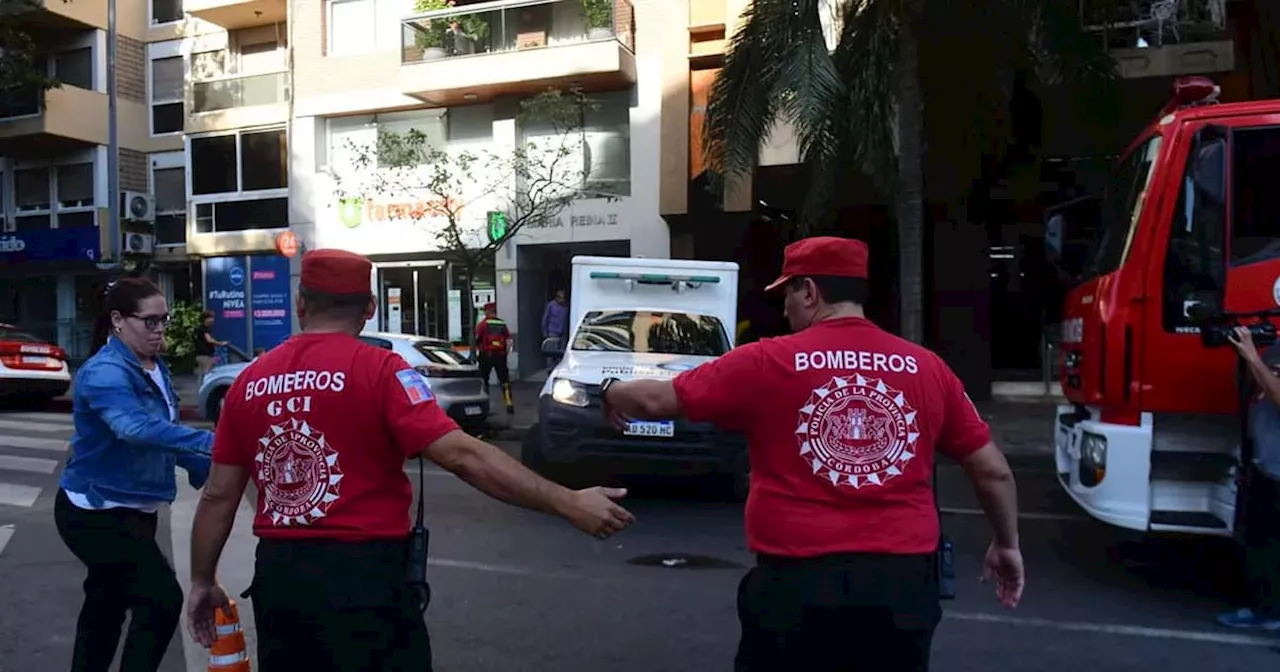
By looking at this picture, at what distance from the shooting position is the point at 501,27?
19.8 meters

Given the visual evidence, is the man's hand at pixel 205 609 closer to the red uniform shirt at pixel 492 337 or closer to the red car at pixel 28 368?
the red uniform shirt at pixel 492 337

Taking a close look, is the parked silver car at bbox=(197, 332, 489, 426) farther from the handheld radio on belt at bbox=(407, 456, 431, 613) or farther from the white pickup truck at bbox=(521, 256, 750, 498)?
the handheld radio on belt at bbox=(407, 456, 431, 613)

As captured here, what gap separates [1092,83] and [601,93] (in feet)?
33.5

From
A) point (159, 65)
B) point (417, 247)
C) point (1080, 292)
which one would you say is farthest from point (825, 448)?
point (159, 65)

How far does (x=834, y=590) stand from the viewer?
8.35ft

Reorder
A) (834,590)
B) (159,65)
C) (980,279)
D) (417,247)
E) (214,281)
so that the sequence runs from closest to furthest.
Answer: (834,590)
(980,279)
(417,247)
(214,281)
(159,65)

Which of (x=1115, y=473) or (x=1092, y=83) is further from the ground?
(x=1092, y=83)

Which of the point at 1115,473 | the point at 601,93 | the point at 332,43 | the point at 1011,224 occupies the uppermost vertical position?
the point at 332,43

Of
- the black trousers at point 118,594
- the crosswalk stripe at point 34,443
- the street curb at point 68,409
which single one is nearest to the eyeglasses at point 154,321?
the black trousers at point 118,594

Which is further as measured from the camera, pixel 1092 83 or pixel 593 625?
pixel 1092 83

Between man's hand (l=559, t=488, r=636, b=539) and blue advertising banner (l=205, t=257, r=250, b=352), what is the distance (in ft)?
76.4

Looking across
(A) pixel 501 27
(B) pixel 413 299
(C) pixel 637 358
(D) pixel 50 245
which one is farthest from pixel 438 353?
(D) pixel 50 245

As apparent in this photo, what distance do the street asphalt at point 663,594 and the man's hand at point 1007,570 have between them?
1.84 metres

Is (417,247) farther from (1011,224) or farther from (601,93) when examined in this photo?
(1011,224)
